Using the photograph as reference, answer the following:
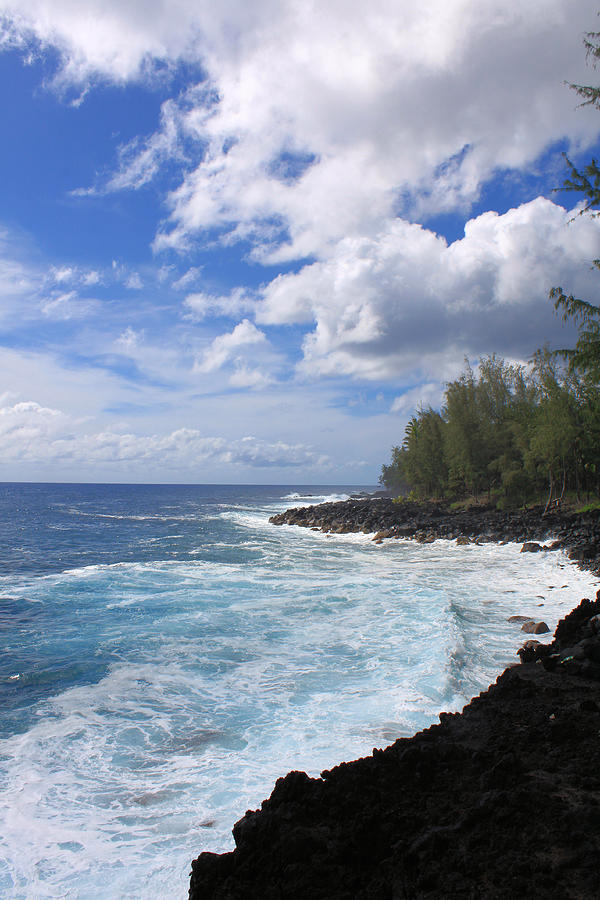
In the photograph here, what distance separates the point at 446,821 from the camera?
4.20 metres

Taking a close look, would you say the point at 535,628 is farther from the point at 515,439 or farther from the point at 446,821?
the point at 515,439

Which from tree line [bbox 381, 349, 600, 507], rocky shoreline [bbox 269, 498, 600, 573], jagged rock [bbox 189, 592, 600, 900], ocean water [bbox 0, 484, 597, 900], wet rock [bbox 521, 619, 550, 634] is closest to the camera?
jagged rock [bbox 189, 592, 600, 900]

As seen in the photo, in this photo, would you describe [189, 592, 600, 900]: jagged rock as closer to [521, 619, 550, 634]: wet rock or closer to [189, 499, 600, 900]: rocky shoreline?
[189, 499, 600, 900]: rocky shoreline

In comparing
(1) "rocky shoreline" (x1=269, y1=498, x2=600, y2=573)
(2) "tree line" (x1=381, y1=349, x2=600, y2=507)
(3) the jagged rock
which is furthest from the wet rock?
(2) "tree line" (x1=381, y1=349, x2=600, y2=507)

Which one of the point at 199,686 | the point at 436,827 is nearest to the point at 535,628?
the point at 199,686

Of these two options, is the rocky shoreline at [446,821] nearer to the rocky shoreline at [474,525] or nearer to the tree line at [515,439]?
the rocky shoreline at [474,525]

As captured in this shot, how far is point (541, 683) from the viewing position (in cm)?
754

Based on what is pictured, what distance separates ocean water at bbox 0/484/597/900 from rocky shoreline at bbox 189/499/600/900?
56.6 inches

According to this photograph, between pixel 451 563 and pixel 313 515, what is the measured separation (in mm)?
25429

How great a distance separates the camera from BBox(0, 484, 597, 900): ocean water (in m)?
5.67

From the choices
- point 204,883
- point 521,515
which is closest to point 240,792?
point 204,883

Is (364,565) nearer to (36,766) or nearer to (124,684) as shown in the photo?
(124,684)

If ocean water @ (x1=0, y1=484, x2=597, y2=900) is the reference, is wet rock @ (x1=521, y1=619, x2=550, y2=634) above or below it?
above

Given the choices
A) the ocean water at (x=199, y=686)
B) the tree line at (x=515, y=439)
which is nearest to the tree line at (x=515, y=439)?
the tree line at (x=515, y=439)
